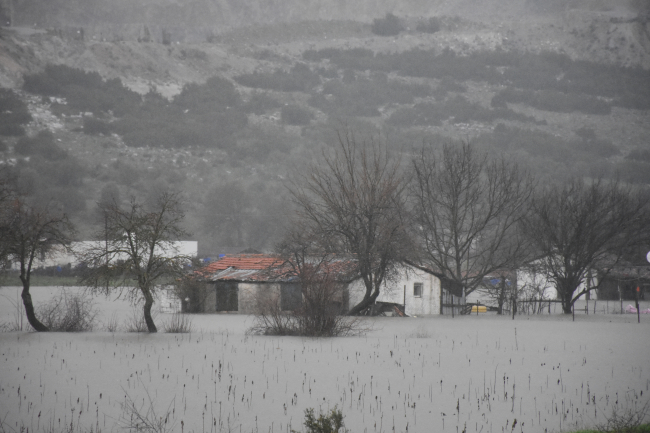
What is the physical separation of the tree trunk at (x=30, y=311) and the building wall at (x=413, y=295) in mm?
19067

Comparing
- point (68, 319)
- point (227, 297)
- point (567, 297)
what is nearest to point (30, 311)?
point (68, 319)

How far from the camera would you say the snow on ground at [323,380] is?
1404 centimetres

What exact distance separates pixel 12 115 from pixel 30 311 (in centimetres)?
16424

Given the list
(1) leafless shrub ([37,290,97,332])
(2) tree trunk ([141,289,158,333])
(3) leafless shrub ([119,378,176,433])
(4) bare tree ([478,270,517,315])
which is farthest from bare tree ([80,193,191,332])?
(4) bare tree ([478,270,517,315])

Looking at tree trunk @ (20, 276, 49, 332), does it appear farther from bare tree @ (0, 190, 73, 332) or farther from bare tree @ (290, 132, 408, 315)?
bare tree @ (290, 132, 408, 315)

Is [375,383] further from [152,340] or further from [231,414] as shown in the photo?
[152,340]

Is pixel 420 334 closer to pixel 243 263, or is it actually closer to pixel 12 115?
pixel 243 263

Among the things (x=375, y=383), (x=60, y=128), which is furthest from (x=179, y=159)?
(x=375, y=383)

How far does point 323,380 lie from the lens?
703 inches

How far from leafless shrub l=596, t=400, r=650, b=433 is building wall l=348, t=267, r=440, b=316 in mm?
25853

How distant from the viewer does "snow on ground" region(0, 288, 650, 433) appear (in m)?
14.0

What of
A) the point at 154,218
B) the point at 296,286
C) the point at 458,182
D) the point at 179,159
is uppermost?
the point at 179,159

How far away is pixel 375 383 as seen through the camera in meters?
17.3

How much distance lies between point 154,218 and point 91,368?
7.38 m
